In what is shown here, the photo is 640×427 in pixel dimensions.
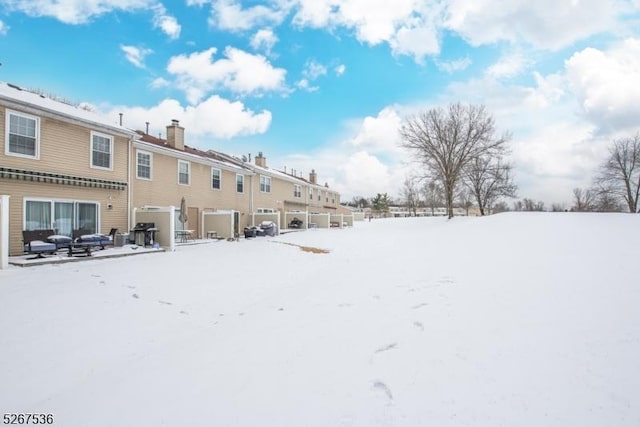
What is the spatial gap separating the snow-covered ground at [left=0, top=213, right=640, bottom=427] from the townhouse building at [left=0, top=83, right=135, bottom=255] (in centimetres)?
385

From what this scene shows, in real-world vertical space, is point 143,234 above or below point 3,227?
below

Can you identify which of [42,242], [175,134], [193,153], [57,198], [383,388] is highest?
[175,134]

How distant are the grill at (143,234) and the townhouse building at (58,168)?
28.7 inches

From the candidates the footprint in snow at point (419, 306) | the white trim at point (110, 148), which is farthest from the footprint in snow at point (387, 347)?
the white trim at point (110, 148)

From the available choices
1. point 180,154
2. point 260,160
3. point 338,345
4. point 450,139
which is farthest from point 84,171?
point 450,139

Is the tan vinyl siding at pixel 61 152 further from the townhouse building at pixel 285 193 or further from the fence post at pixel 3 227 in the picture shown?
the townhouse building at pixel 285 193

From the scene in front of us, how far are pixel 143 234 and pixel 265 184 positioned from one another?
13.6m

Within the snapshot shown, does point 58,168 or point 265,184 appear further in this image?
point 265,184

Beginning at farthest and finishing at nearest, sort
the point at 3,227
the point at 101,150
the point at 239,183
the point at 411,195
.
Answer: the point at 411,195
the point at 239,183
the point at 101,150
the point at 3,227

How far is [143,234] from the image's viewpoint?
14.5 metres

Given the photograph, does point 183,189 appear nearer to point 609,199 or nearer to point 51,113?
point 51,113

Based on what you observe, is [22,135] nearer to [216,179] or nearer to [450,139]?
[216,179]

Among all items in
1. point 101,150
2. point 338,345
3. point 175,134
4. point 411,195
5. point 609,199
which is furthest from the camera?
point 411,195

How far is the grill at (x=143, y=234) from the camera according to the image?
14391 mm
